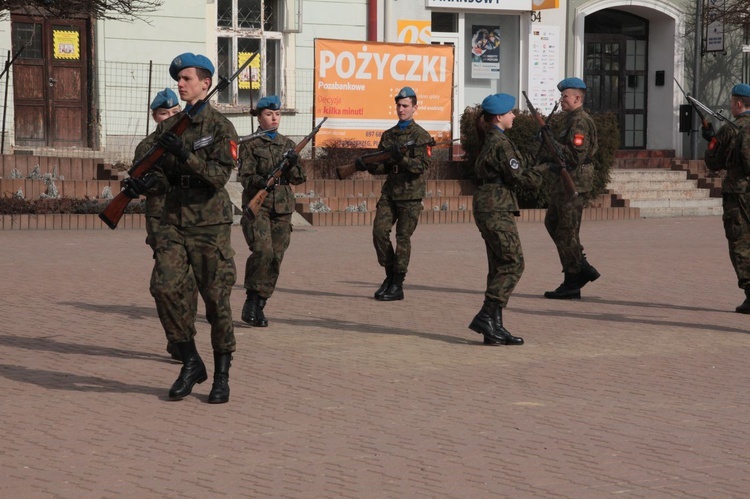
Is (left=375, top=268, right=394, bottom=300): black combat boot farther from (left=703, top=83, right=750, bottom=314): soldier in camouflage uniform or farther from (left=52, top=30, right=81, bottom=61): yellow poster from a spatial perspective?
(left=52, top=30, right=81, bottom=61): yellow poster

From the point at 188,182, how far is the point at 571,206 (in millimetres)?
5453

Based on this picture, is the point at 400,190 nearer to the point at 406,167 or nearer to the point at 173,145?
the point at 406,167

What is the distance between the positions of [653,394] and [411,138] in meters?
4.49

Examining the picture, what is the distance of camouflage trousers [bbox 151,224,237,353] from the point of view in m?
7.18

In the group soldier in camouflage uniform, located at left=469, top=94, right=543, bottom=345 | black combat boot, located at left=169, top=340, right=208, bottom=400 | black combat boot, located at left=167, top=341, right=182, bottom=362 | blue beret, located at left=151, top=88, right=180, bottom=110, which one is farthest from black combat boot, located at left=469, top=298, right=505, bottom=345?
blue beret, located at left=151, top=88, right=180, bottom=110

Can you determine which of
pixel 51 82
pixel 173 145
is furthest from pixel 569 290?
pixel 51 82

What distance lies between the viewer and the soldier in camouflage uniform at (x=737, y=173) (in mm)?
10664

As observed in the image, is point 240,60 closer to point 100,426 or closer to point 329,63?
point 329,63

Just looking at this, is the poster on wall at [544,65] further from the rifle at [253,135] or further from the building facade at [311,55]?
the rifle at [253,135]

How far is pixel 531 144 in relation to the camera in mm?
20969

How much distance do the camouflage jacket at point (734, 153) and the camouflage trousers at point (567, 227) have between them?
139 centimetres

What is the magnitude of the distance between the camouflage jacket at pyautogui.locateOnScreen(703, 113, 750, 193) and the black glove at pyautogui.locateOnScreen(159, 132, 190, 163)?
5.46 m

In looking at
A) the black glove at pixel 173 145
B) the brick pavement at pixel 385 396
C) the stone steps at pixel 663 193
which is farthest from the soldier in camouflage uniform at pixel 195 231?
the stone steps at pixel 663 193

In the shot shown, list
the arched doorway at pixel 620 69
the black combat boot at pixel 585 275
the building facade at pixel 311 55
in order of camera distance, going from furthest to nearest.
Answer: the arched doorway at pixel 620 69, the building facade at pixel 311 55, the black combat boot at pixel 585 275
